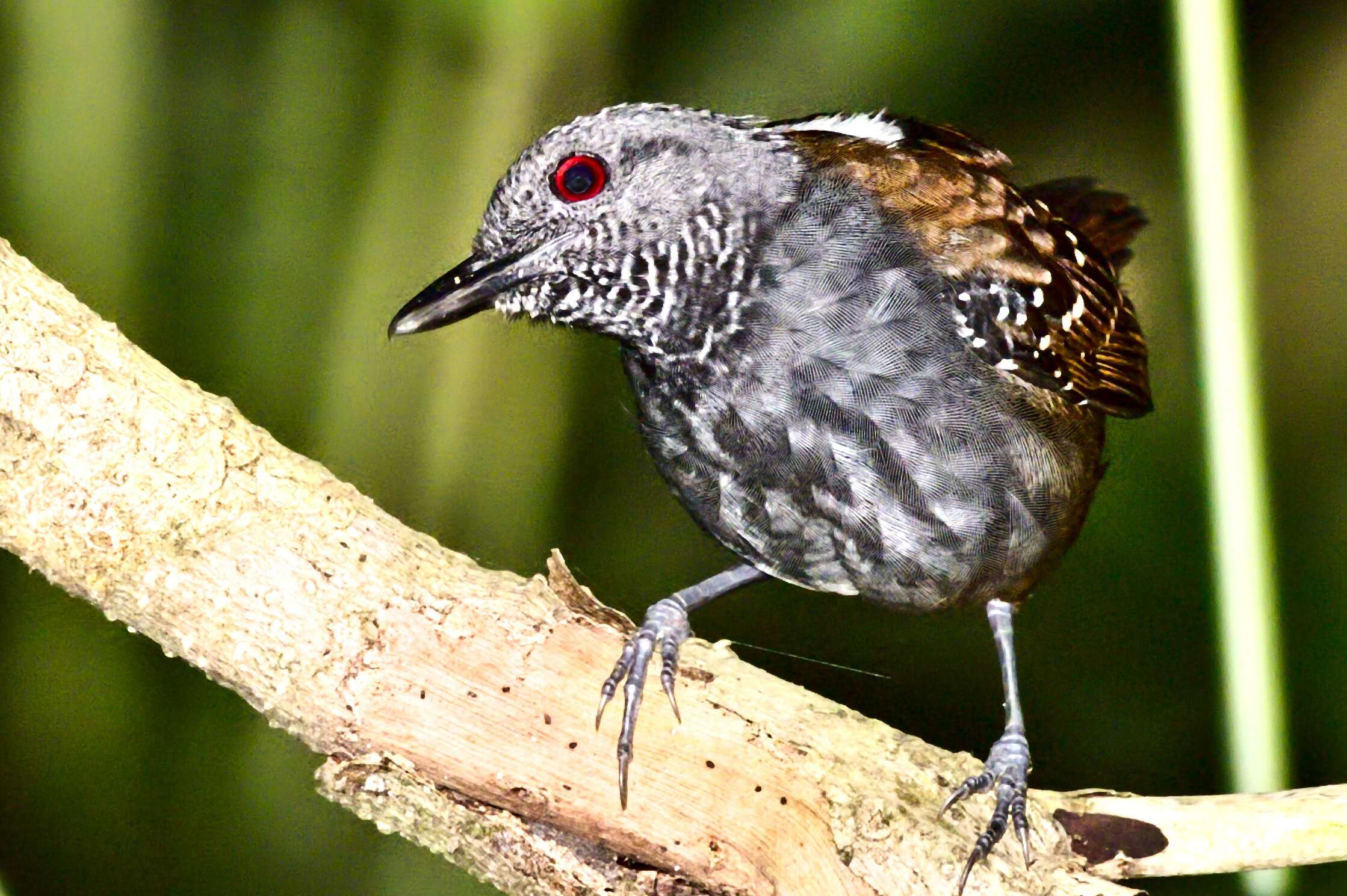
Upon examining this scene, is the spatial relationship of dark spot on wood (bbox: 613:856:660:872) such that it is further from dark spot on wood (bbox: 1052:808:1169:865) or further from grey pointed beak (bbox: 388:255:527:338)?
grey pointed beak (bbox: 388:255:527:338)

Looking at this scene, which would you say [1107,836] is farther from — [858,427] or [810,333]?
[810,333]

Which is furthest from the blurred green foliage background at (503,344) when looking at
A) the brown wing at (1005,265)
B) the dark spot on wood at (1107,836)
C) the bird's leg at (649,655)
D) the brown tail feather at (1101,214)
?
the dark spot on wood at (1107,836)

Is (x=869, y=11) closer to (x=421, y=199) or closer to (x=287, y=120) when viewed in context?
(x=421, y=199)

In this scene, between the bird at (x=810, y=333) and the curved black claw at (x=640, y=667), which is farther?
the bird at (x=810, y=333)

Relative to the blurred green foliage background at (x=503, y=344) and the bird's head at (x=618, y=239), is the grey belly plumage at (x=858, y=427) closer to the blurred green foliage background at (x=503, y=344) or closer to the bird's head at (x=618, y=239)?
the bird's head at (x=618, y=239)

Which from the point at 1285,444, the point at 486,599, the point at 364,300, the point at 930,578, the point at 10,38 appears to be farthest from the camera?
the point at 1285,444

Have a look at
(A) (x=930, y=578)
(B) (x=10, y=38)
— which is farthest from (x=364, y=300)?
(A) (x=930, y=578)
